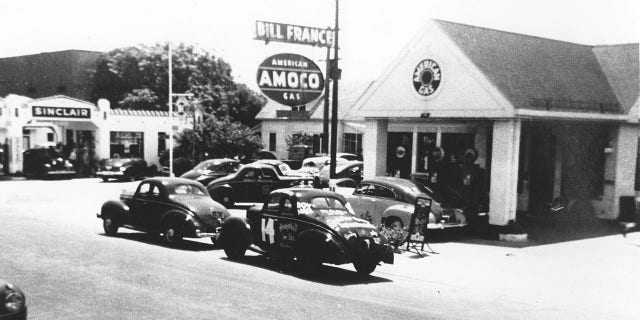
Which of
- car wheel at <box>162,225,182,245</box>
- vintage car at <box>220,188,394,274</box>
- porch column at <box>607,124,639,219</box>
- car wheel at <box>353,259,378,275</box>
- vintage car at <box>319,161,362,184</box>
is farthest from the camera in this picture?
vintage car at <box>319,161,362,184</box>

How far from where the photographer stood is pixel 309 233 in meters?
11.7

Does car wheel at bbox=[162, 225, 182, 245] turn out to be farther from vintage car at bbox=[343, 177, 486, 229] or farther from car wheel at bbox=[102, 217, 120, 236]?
vintage car at bbox=[343, 177, 486, 229]

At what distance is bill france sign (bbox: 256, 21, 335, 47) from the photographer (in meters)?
20.8

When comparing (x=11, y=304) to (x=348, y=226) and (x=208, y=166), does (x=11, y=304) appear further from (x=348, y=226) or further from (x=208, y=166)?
(x=208, y=166)

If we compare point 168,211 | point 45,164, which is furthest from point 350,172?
point 45,164

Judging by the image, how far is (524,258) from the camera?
14.6 m

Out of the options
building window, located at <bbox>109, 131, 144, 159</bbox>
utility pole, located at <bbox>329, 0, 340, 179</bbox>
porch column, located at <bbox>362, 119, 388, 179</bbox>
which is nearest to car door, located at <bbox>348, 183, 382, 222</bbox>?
utility pole, located at <bbox>329, 0, 340, 179</bbox>

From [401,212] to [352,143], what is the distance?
28722 mm

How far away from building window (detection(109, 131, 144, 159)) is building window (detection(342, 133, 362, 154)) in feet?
46.3

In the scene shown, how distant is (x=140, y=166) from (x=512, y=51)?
947 inches

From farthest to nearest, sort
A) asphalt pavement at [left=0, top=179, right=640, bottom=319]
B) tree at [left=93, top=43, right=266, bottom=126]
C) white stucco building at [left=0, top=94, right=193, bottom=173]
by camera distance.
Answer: tree at [left=93, top=43, right=266, bottom=126] < white stucco building at [left=0, top=94, right=193, bottom=173] < asphalt pavement at [left=0, top=179, right=640, bottom=319]

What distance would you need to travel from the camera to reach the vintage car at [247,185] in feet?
75.1

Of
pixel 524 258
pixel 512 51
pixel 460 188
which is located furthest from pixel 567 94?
pixel 524 258

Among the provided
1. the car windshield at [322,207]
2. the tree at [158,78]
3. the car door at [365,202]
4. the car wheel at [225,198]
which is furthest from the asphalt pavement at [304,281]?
the tree at [158,78]
